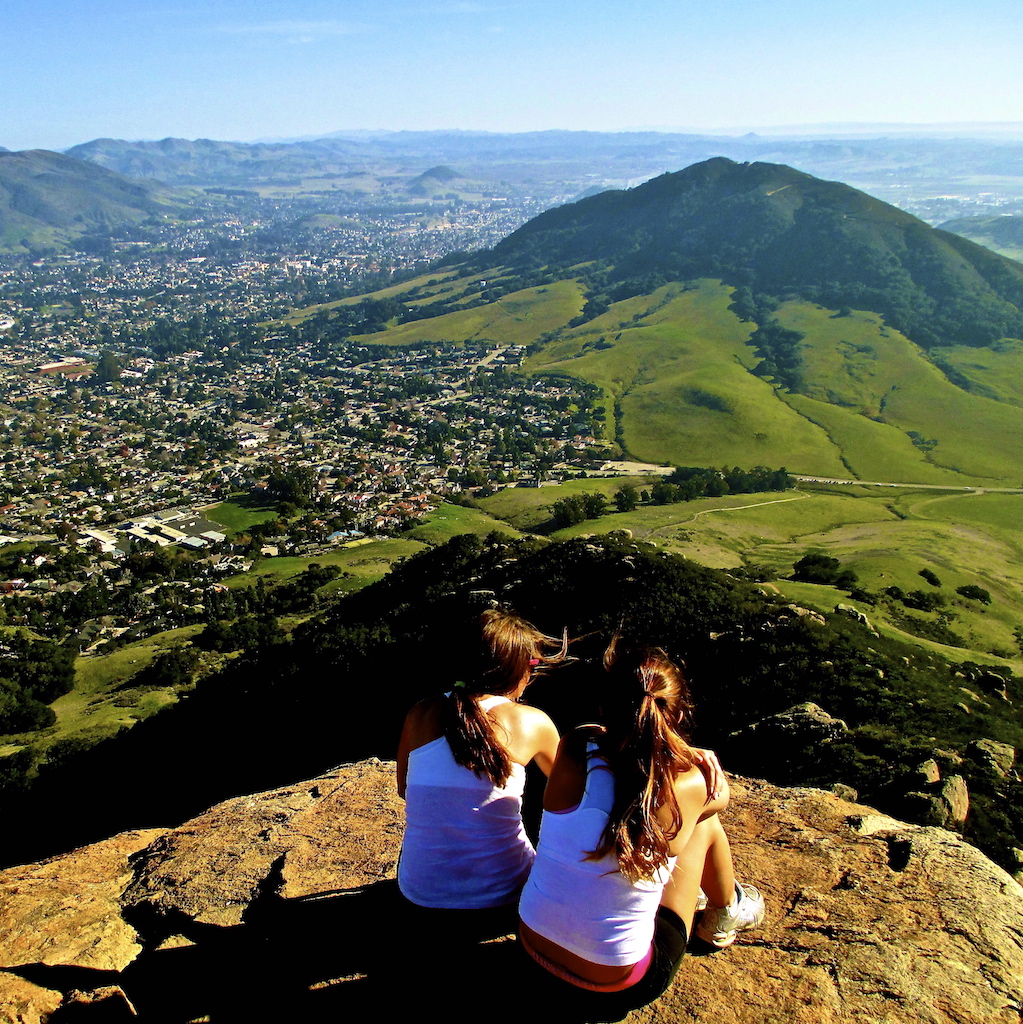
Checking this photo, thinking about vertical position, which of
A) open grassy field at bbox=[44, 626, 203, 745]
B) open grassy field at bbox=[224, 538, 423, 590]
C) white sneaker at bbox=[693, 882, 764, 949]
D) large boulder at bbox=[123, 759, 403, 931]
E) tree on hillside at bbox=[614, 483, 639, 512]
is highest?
white sneaker at bbox=[693, 882, 764, 949]

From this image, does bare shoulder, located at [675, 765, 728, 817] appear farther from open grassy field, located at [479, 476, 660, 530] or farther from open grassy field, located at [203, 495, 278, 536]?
open grassy field, located at [203, 495, 278, 536]

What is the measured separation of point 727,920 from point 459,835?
258 centimetres

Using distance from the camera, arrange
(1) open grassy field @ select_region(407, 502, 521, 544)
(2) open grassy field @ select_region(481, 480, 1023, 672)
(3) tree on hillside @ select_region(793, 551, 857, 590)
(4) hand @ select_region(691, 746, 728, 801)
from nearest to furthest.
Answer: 1. (4) hand @ select_region(691, 746, 728, 801)
2. (2) open grassy field @ select_region(481, 480, 1023, 672)
3. (3) tree on hillside @ select_region(793, 551, 857, 590)
4. (1) open grassy field @ select_region(407, 502, 521, 544)

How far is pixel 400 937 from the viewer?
6.23m

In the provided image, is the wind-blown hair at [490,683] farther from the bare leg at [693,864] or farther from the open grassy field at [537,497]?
the open grassy field at [537,497]

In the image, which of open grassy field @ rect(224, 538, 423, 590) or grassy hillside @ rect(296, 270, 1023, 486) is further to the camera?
grassy hillside @ rect(296, 270, 1023, 486)

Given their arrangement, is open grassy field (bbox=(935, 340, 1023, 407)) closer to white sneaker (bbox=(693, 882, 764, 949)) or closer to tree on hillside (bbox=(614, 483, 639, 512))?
tree on hillside (bbox=(614, 483, 639, 512))

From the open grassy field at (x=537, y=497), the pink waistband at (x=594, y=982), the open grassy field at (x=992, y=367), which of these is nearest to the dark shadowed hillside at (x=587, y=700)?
the pink waistband at (x=594, y=982)

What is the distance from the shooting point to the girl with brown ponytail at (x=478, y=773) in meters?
5.45

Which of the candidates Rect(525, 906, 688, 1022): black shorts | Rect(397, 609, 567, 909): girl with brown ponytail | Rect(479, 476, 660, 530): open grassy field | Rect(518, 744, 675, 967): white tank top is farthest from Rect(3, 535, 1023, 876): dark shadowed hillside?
Rect(479, 476, 660, 530): open grassy field

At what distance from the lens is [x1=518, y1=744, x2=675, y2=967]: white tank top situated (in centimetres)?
480

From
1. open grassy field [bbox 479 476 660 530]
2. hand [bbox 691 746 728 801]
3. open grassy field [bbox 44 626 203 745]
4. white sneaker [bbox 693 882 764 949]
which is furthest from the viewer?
open grassy field [bbox 479 476 660 530]

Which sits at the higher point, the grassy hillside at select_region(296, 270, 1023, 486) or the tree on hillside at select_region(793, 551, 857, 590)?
the tree on hillside at select_region(793, 551, 857, 590)

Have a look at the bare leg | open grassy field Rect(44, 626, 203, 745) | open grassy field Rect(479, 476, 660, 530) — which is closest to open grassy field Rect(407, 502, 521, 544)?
open grassy field Rect(479, 476, 660, 530)
